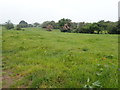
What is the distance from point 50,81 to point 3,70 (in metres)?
2.17

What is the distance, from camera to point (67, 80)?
4293 mm

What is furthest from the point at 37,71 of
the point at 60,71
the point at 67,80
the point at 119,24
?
the point at 119,24

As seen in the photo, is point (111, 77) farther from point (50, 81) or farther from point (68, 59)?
point (68, 59)

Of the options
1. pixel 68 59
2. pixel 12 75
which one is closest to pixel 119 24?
pixel 68 59

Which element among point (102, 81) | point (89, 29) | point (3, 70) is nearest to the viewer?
point (102, 81)

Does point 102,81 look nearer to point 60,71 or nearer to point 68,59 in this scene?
point 60,71

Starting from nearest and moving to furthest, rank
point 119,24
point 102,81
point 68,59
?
1. point 102,81
2. point 68,59
3. point 119,24

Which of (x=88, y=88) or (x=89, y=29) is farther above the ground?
(x=89, y=29)

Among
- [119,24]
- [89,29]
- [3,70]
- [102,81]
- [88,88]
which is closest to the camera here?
[88,88]

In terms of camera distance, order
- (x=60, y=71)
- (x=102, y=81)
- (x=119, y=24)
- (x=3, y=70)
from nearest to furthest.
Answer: (x=102, y=81), (x=60, y=71), (x=3, y=70), (x=119, y=24)

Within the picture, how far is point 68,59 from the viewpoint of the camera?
6516 mm

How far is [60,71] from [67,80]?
71 cm

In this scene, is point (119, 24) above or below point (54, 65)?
above

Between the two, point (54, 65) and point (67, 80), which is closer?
point (67, 80)
